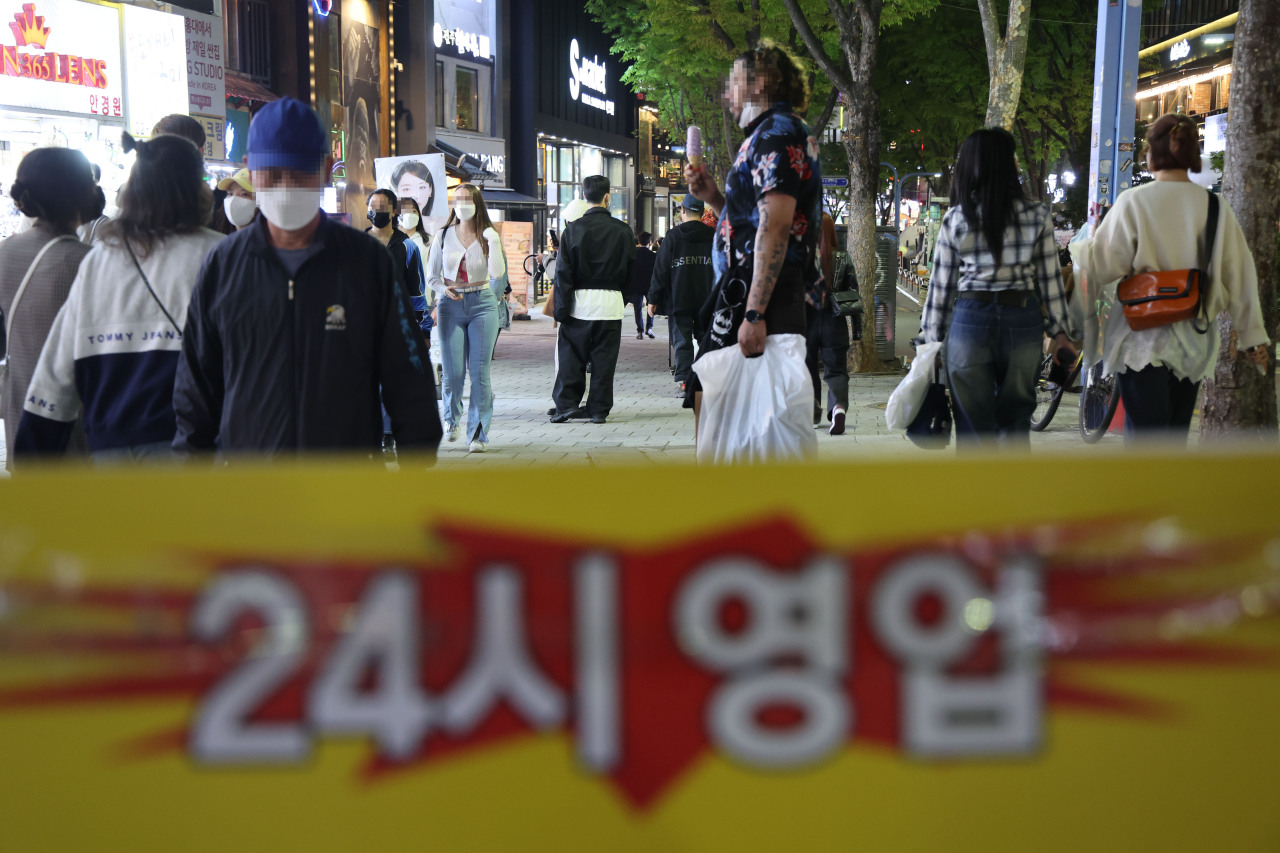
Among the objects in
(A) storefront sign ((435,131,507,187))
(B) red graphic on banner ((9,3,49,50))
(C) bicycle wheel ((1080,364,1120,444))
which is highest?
(A) storefront sign ((435,131,507,187))

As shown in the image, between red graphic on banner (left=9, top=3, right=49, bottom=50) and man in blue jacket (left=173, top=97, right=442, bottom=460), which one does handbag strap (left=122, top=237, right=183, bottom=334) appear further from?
red graphic on banner (left=9, top=3, right=49, bottom=50)

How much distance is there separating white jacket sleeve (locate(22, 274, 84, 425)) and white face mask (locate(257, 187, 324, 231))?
71 cm

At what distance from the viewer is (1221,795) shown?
6.13ft

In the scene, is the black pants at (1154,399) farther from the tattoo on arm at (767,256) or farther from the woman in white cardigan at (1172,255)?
the tattoo on arm at (767,256)

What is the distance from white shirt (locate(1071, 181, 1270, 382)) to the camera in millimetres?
5562

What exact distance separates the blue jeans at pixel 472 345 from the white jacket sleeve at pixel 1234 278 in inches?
218

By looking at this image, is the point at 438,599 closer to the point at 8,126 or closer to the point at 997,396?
the point at 997,396

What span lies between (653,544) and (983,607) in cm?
48

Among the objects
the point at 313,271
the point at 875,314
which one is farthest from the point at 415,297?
the point at 875,314

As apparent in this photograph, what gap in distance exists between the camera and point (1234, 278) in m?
5.62

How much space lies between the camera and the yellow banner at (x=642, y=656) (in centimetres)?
175

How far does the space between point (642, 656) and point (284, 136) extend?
2273 mm

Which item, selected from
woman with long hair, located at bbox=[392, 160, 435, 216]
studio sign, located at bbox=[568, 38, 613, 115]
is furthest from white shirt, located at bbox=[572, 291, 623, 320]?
studio sign, located at bbox=[568, 38, 613, 115]

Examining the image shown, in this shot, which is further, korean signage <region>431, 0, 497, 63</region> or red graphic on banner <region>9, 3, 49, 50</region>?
korean signage <region>431, 0, 497, 63</region>
